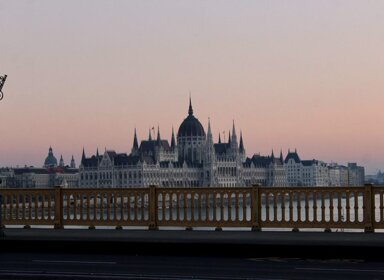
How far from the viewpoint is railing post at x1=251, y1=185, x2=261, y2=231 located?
18.8 m

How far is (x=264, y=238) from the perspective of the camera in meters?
16.7

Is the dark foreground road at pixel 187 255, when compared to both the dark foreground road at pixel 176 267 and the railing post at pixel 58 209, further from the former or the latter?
the railing post at pixel 58 209

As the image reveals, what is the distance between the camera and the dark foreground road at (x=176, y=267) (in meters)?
12.2

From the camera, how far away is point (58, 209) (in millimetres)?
20172

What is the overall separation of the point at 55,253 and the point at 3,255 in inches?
41.6

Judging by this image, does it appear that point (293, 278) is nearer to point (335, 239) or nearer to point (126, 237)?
point (335, 239)

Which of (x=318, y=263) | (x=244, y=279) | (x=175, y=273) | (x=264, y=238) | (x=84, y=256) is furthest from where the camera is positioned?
(x=264, y=238)

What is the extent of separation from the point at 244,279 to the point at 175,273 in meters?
1.35

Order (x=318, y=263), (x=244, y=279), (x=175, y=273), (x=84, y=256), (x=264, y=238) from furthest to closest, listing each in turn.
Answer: (x=264, y=238) → (x=84, y=256) → (x=318, y=263) → (x=175, y=273) → (x=244, y=279)

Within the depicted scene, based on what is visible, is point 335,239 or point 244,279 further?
point 335,239

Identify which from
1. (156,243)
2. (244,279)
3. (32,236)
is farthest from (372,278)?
(32,236)

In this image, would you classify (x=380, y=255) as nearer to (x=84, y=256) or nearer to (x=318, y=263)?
(x=318, y=263)

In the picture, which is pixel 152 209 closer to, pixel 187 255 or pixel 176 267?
pixel 187 255

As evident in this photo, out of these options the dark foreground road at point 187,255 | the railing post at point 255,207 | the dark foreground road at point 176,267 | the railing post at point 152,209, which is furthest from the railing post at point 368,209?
the railing post at point 152,209
